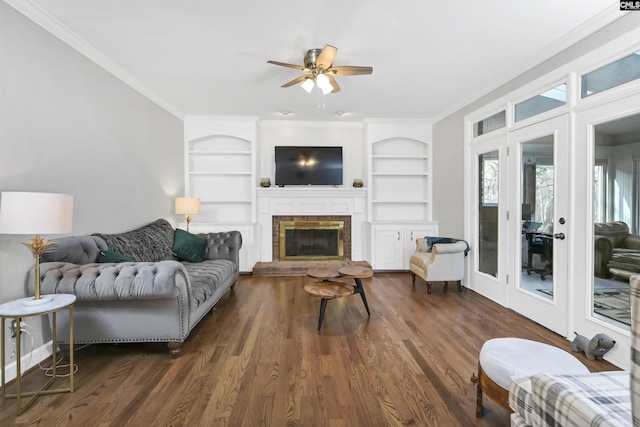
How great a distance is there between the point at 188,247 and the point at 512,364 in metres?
3.55

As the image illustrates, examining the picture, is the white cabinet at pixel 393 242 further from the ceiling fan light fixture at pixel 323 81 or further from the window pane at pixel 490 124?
the ceiling fan light fixture at pixel 323 81


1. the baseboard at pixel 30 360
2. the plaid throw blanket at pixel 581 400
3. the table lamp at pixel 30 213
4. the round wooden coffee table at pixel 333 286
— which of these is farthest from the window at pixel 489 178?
the baseboard at pixel 30 360

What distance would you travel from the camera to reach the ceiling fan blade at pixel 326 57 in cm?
249

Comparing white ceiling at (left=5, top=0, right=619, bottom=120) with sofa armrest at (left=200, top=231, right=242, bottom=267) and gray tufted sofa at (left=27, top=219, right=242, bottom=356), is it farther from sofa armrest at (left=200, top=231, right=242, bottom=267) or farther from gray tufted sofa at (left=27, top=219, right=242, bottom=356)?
sofa armrest at (left=200, top=231, right=242, bottom=267)

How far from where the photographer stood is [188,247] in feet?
12.5

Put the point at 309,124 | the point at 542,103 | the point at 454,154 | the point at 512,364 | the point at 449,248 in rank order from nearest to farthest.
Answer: the point at 512,364 < the point at 542,103 < the point at 449,248 < the point at 454,154 < the point at 309,124

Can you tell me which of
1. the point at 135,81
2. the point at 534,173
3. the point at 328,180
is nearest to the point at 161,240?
the point at 135,81

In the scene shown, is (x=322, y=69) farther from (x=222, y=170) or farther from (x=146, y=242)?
(x=222, y=170)

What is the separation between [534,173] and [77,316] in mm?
4257

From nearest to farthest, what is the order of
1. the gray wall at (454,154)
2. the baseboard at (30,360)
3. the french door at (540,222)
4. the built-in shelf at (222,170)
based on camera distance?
the baseboard at (30,360), the french door at (540,222), the gray wall at (454,154), the built-in shelf at (222,170)

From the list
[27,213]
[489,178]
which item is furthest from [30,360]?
[489,178]

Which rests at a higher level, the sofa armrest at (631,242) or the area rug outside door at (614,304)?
the sofa armrest at (631,242)

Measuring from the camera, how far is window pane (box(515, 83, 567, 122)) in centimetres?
272

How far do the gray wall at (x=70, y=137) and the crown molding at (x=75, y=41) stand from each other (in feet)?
0.15
